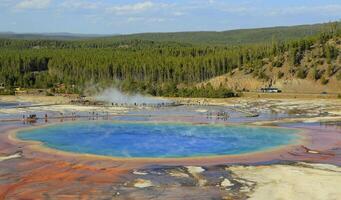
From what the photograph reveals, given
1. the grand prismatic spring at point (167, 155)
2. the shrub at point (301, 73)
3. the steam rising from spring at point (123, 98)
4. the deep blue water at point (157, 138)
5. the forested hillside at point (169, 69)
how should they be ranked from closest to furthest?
1. the grand prismatic spring at point (167, 155)
2. the deep blue water at point (157, 138)
3. the steam rising from spring at point (123, 98)
4. the shrub at point (301, 73)
5. the forested hillside at point (169, 69)

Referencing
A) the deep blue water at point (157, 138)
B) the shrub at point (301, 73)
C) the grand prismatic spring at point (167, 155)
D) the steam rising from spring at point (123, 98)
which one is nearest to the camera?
the grand prismatic spring at point (167, 155)

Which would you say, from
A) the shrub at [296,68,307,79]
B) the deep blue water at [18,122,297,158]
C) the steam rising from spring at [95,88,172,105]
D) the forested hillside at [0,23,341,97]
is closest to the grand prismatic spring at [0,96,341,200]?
the deep blue water at [18,122,297,158]

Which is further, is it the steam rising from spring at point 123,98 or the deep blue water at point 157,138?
the steam rising from spring at point 123,98

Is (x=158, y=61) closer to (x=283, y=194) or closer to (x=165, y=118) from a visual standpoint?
(x=165, y=118)

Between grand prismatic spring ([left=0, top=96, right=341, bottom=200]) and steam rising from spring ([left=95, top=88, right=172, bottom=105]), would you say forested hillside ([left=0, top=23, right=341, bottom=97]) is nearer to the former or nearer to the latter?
steam rising from spring ([left=95, top=88, right=172, bottom=105])

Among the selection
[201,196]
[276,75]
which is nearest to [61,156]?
[201,196]

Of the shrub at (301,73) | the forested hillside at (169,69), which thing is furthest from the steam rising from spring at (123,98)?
the shrub at (301,73)

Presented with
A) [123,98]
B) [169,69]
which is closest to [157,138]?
[123,98]

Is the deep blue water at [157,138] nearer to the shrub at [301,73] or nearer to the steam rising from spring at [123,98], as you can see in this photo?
the steam rising from spring at [123,98]
